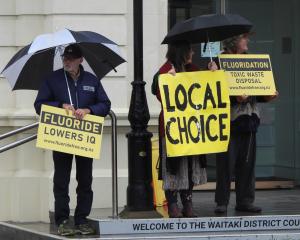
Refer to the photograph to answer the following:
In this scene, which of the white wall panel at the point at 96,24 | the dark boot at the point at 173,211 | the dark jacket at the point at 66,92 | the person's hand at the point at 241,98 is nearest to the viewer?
the dark jacket at the point at 66,92

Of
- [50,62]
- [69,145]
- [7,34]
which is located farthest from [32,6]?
[69,145]

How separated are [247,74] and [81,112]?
191cm

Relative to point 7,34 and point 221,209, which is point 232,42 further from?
point 7,34

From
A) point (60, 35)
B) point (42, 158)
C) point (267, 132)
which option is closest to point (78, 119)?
point (60, 35)

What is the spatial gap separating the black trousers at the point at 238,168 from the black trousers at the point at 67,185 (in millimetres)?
1469

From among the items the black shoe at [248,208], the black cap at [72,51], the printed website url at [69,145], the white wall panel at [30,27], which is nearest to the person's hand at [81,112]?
the printed website url at [69,145]

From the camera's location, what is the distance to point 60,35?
8.02m

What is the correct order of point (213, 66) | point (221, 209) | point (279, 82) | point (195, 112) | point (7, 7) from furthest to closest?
point (279, 82) → point (7, 7) → point (221, 209) → point (213, 66) → point (195, 112)

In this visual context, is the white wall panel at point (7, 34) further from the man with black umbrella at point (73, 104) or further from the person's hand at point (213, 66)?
the person's hand at point (213, 66)

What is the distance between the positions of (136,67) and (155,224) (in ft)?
5.50

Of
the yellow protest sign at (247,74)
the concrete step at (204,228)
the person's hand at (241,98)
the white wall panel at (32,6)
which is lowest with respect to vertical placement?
the concrete step at (204,228)

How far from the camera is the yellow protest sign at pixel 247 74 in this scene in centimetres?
867

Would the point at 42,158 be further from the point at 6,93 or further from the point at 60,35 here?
the point at 60,35

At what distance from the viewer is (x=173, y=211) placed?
8.42m
